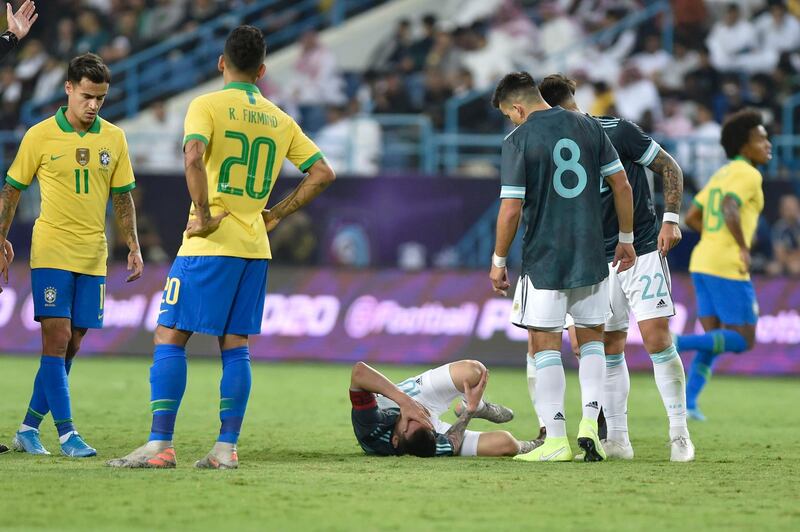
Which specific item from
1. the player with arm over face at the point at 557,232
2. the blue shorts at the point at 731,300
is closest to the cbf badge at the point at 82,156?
the player with arm over face at the point at 557,232

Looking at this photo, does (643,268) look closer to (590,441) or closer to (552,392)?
(552,392)

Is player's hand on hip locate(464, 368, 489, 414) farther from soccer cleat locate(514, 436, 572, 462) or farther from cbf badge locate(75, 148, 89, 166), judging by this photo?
cbf badge locate(75, 148, 89, 166)

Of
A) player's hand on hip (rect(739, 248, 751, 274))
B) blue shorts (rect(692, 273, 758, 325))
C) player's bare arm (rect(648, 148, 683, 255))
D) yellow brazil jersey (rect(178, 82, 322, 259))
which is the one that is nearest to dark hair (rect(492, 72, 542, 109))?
player's bare arm (rect(648, 148, 683, 255))

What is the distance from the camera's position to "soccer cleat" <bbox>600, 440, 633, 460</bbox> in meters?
7.97

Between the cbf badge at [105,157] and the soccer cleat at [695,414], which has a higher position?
the cbf badge at [105,157]

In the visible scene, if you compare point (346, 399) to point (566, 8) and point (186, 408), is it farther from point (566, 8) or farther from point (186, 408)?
point (566, 8)

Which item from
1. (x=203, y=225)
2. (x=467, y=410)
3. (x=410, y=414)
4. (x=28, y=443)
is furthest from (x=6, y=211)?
(x=467, y=410)

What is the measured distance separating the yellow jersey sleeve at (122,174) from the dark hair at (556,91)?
2597mm

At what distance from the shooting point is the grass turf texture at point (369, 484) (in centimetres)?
534

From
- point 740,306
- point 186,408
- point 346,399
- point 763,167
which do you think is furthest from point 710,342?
point 763,167

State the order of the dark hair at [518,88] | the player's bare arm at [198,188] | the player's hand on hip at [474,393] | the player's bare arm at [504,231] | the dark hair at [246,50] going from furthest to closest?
the player's hand on hip at [474,393], the dark hair at [518,88], the player's bare arm at [504,231], the dark hair at [246,50], the player's bare arm at [198,188]

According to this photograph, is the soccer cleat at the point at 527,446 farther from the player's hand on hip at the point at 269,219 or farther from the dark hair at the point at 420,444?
the player's hand on hip at the point at 269,219

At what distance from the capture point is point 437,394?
820cm

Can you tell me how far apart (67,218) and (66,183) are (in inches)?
8.2
